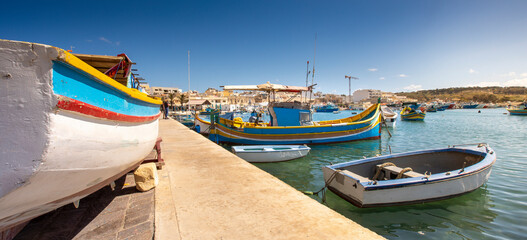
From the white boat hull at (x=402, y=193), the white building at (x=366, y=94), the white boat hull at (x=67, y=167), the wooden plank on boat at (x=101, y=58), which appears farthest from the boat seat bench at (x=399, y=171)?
the white building at (x=366, y=94)

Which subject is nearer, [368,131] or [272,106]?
[272,106]

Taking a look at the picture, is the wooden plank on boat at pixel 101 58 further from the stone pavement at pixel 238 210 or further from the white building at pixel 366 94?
the white building at pixel 366 94

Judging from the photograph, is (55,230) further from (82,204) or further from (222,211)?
(222,211)

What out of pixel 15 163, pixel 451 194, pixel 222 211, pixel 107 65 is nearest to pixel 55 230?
pixel 15 163

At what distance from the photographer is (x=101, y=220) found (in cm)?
286

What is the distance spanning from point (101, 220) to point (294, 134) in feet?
36.4

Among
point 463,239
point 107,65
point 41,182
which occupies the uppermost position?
point 107,65

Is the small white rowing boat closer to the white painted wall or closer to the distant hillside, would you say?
the white painted wall

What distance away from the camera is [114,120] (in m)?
2.32


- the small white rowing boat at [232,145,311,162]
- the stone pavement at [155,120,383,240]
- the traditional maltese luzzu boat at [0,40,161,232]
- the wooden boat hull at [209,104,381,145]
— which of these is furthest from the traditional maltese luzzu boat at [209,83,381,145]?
the traditional maltese luzzu boat at [0,40,161,232]

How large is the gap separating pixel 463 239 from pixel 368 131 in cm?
1244

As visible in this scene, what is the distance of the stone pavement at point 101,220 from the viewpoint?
2561mm

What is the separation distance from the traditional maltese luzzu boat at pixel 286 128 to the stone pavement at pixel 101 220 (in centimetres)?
967

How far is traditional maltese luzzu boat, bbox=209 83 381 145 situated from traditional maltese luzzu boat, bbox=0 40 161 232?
1080 cm
